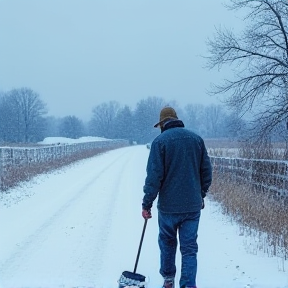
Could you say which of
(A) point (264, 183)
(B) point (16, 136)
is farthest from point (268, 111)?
(B) point (16, 136)

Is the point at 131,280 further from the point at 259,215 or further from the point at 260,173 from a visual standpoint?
the point at 260,173

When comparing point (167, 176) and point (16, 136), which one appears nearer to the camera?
point (167, 176)

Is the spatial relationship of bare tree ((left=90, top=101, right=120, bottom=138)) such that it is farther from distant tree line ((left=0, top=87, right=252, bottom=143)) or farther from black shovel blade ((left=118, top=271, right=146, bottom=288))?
black shovel blade ((left=118, top=271, right=146, bottom=288))

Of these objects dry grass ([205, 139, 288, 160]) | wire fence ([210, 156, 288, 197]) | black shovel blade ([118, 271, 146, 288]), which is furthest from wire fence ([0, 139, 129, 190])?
black shovel blade ([118, 271, 146, 288])

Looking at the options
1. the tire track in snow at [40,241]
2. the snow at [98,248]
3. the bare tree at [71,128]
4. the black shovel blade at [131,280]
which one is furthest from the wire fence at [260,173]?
the bare tree at [71,128]

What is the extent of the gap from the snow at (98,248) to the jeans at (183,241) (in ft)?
1.33

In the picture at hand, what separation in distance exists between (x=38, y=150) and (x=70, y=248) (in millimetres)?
19797

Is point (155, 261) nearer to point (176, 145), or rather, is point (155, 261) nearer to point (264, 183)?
point (176, 145)

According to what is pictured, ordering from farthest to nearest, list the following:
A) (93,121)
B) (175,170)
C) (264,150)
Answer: (93,121) → (264,150) → (175,170)

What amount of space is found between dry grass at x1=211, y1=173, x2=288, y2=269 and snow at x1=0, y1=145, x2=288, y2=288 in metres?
0.23

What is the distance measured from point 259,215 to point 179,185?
4166 millimetres

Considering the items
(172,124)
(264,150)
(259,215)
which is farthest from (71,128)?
(172,124)

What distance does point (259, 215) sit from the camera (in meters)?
8.01

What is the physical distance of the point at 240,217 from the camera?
8.52 metres
